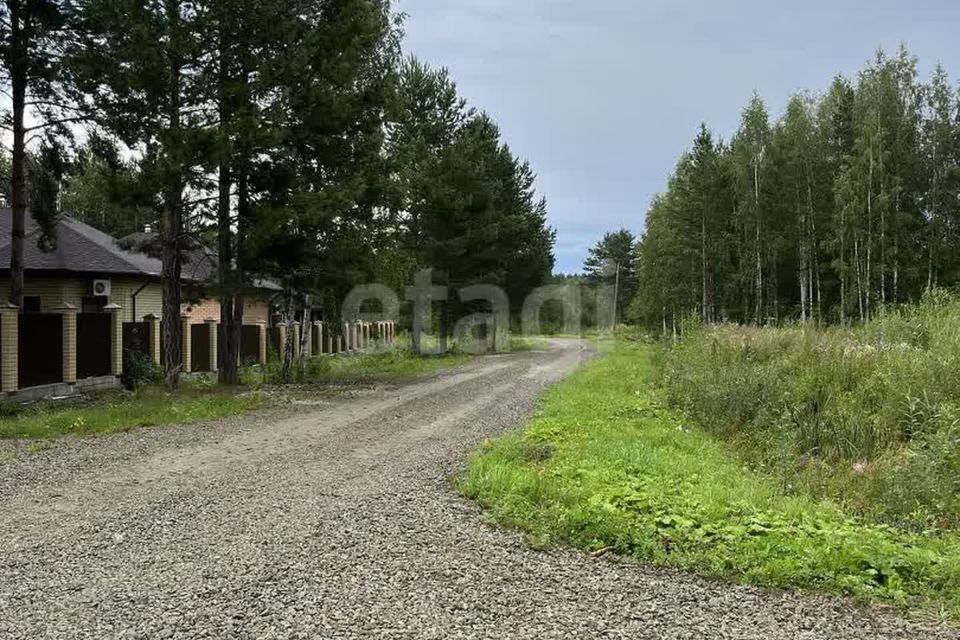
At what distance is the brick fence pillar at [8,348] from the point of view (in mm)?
11891

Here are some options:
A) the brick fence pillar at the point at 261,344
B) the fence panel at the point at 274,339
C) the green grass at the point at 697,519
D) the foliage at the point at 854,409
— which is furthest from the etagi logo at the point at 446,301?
the green grass at the point at 697,519

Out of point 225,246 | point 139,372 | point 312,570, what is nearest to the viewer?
point 312,570

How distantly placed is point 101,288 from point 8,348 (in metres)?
6.65

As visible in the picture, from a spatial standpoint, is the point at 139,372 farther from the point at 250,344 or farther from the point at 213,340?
the point at 250,344

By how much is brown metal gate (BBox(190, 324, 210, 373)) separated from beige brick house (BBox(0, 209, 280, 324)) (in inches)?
14.9

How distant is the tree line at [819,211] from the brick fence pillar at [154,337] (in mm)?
14948

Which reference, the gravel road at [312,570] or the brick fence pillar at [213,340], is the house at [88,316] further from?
Answer: the gravel road at [312,570]

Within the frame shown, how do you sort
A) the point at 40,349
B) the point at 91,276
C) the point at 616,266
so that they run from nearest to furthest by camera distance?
the point at 40,349
the point at 91,276
the point at 616,266

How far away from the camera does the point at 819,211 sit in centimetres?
3111

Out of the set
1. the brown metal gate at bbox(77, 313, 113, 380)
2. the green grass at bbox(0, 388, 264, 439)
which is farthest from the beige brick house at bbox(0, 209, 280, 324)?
the green grass at bbox(0, 388, 264, 439)

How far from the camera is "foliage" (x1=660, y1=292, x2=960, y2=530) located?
580 cm

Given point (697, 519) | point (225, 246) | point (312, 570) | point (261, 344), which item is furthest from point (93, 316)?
point (697, 519)

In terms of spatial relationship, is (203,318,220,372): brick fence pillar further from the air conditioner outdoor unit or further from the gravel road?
the gravel road

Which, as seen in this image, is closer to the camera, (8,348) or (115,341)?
(8,348)
